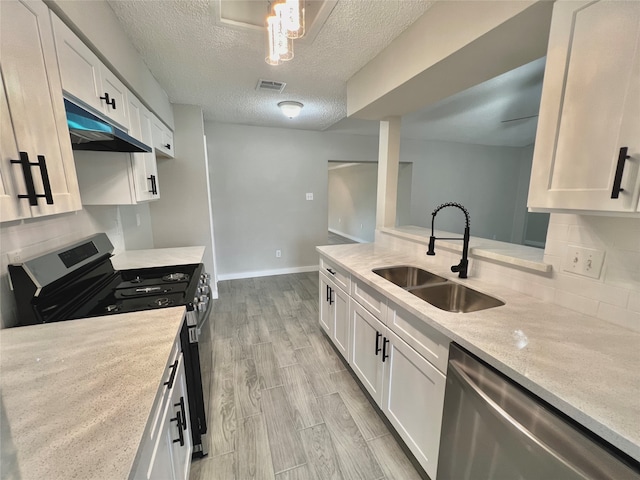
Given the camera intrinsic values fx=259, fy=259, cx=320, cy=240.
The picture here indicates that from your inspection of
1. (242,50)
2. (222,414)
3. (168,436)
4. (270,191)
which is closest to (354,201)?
(270,191)

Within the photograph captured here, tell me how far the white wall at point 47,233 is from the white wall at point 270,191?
1935mm

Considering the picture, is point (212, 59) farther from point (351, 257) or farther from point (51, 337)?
point (51, 337)

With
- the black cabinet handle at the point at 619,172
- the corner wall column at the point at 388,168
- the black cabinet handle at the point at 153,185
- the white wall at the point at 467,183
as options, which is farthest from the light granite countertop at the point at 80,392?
the white wall at the point at 467,183

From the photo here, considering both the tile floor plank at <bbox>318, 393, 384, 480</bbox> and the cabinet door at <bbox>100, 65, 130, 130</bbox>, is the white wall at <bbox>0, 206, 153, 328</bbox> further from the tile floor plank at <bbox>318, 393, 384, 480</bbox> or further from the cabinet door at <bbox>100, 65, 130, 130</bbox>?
the tile floor plank at <bbox>318, 393, 384, 480</bbox>

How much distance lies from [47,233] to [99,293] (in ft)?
1.32

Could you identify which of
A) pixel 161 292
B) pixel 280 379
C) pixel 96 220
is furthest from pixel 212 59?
pixel 280 379

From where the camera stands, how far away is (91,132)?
124 cm

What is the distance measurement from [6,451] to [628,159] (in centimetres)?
185

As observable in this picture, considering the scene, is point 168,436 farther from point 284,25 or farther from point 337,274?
point 284,25

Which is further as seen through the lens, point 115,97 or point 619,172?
point 115,97

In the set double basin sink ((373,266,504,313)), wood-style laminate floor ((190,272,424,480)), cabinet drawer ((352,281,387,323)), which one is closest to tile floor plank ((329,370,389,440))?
wood-style laminate floor ((190,272,424,480))

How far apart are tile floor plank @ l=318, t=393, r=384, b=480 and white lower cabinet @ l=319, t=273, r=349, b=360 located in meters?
0.38

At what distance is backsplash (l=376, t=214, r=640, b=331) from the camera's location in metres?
1.03

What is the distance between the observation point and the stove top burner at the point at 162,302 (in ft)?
4.34
